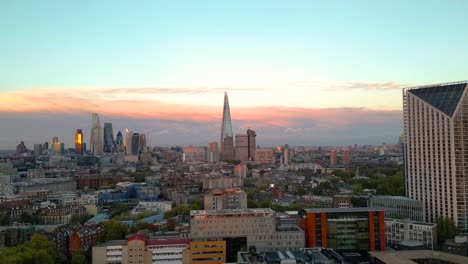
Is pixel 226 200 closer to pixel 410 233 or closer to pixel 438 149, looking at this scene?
pixel 410 233

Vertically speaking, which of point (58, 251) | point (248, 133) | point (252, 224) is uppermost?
point (248, 133)

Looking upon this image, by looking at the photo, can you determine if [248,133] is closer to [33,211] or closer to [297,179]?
[297,179]

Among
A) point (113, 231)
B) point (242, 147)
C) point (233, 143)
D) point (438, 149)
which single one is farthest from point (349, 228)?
point (242, 147)

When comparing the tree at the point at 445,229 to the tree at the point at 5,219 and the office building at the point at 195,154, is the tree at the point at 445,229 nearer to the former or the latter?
the tree at the point at 5,219

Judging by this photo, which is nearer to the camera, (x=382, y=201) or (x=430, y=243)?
(x=430, y=243)

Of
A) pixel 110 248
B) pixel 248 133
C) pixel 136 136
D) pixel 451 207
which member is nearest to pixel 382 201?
pixel 451 207

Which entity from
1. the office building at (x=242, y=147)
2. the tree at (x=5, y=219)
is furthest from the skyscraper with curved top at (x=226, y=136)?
the tree at (x=5, y=219)
